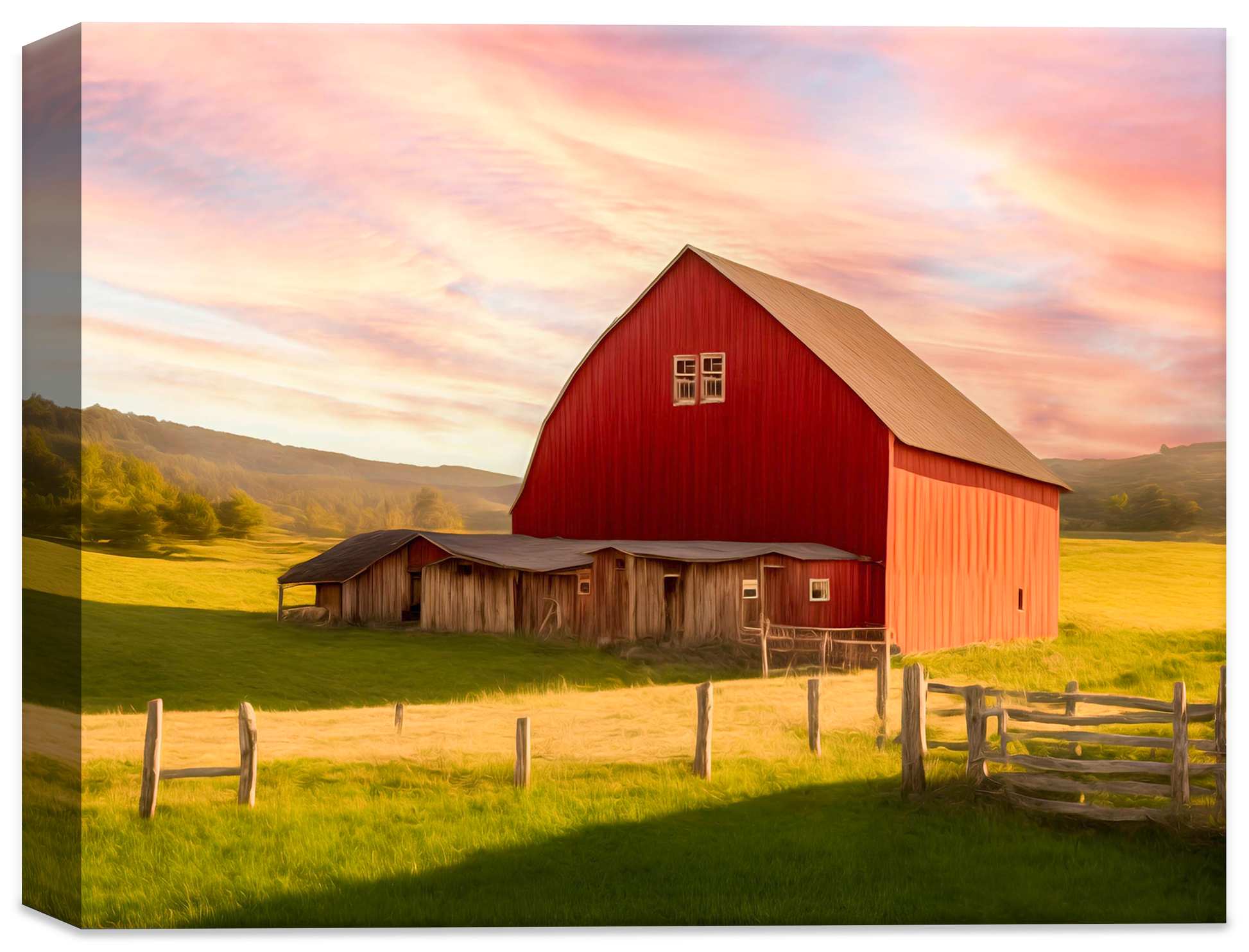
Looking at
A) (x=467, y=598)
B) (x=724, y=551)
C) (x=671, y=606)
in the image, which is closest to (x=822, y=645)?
(x=724, y=551)

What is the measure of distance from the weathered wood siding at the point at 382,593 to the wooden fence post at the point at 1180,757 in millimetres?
23727

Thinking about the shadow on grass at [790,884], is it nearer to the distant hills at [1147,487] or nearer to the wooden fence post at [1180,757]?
the wooden fence post at [1180,757]

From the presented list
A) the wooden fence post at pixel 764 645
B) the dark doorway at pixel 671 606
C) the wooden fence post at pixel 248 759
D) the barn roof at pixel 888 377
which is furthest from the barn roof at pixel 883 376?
the wooden fence post at pixel 248 759

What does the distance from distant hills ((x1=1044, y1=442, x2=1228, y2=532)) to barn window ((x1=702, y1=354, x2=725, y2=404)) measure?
10.2 metres

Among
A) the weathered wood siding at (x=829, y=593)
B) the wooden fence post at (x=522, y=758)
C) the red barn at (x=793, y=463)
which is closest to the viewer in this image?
the wooden fence post at (x=522, y=758)

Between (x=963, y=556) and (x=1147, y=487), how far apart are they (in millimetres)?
7852

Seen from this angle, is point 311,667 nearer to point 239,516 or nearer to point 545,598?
point 545,598

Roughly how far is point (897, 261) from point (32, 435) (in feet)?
42.5

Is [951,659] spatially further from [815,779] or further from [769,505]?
[815,779]

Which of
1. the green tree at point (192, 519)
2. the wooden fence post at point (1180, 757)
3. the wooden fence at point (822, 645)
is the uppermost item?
the green tree at point (192, 519)

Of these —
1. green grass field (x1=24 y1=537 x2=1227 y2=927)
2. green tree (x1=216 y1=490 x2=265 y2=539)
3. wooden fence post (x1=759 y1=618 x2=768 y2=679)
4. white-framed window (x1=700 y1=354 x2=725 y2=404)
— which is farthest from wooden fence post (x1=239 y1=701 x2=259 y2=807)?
green tree (x1=216 y1=490 x2=265 y2=539)

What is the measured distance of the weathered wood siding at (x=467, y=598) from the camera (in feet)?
93.0

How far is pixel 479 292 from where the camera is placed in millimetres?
36562

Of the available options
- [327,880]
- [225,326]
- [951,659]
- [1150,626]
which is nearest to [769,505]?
[951,659]
